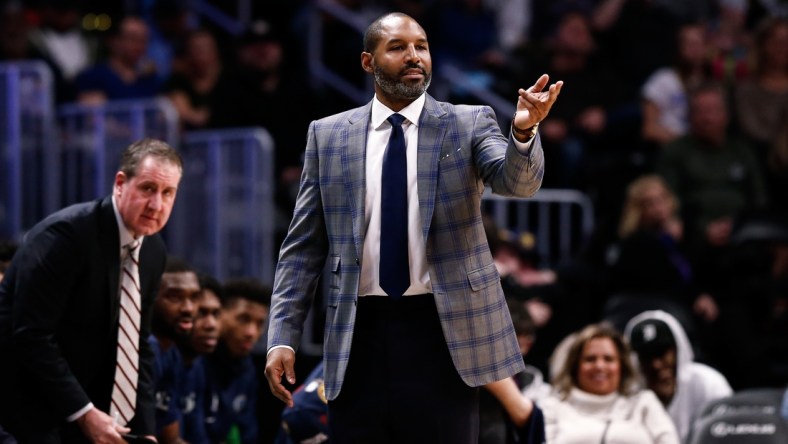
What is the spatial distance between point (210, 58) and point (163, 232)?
2027 millimetres

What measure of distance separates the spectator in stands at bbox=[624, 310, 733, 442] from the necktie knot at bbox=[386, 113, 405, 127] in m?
A: 4.17

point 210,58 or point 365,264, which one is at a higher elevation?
point 210,58

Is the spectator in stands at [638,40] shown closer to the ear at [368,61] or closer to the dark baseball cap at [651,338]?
the dark baseball cap at [651,338]

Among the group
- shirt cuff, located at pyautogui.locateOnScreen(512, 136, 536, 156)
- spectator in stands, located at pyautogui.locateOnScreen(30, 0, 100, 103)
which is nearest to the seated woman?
shirt cuff, located at pyautogui.locateOnScreen(512, 136, 536, 156)

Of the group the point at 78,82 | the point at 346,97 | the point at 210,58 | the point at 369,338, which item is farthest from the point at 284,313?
the point at 346,97

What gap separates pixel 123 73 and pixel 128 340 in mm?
5237

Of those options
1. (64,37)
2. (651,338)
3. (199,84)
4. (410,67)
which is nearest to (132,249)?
(410,67)

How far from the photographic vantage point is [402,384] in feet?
13.6

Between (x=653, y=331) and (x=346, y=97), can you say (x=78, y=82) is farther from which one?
(x=653, y=331)

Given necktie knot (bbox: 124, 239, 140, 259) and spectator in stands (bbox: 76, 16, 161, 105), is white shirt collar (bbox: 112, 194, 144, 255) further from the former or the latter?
spectator in stands (bbox: 76, 16, 161, 105)

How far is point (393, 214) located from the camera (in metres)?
4.20

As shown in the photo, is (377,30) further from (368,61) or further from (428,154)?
(428,154)

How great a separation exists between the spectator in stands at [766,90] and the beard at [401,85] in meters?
7.23

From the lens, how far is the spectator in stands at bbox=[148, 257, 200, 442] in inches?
240
